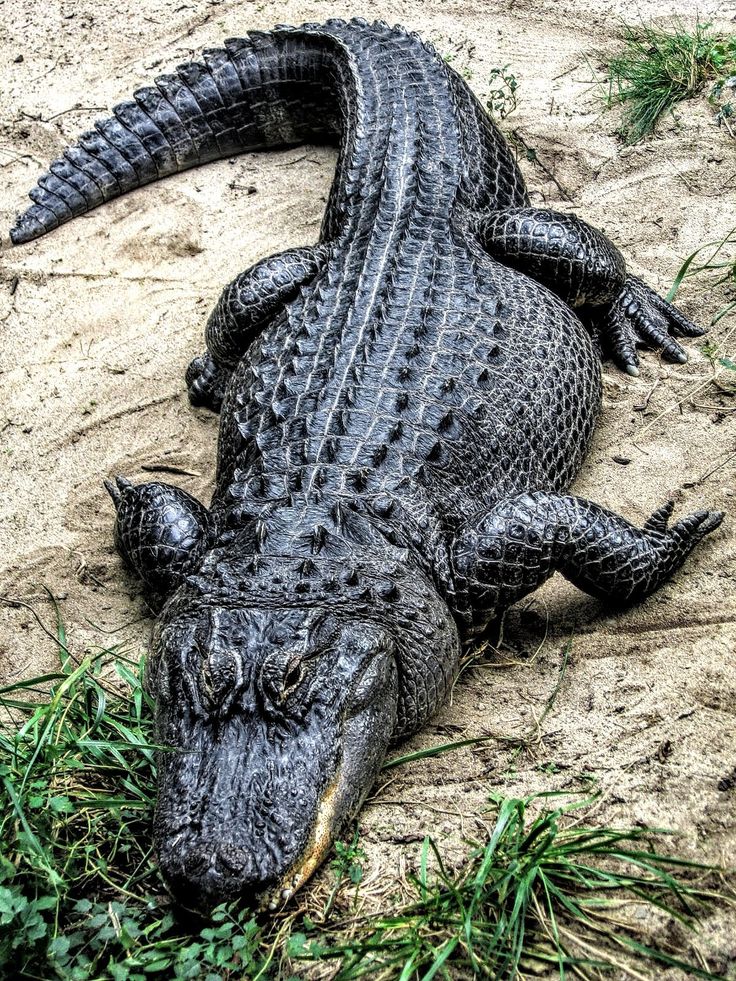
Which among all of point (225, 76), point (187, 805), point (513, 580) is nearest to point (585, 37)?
point (225, 76)

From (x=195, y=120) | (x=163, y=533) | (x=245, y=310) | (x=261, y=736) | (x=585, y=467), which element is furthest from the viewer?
(x=195, y=120)

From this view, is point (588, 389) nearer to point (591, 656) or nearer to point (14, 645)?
point (591, 656)

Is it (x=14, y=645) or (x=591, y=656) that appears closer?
(x=591, y=656)

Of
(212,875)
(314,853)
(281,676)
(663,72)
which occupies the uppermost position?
(663,72)

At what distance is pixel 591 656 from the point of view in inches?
144

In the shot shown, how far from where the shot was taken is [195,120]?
6.65 metres

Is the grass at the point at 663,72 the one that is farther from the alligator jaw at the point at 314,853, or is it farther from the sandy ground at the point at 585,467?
the alligator jaw at the point at 314,853

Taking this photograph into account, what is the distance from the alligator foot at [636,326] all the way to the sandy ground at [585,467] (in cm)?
11

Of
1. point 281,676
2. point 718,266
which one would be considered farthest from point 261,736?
point 718,266

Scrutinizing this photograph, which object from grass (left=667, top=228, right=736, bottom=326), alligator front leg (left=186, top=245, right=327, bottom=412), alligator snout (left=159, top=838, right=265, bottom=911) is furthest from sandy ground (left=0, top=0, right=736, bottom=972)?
alligator snout (left=159, top=838, right=265, bottom=911)

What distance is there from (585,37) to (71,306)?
4281mm

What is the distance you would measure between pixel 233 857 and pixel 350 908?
16.5 inches

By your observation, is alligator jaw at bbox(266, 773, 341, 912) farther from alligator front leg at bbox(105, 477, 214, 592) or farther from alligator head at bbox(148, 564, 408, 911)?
alligator front leg at bbox(105, 477, 214, 592)

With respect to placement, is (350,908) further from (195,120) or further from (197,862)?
(195,120)
